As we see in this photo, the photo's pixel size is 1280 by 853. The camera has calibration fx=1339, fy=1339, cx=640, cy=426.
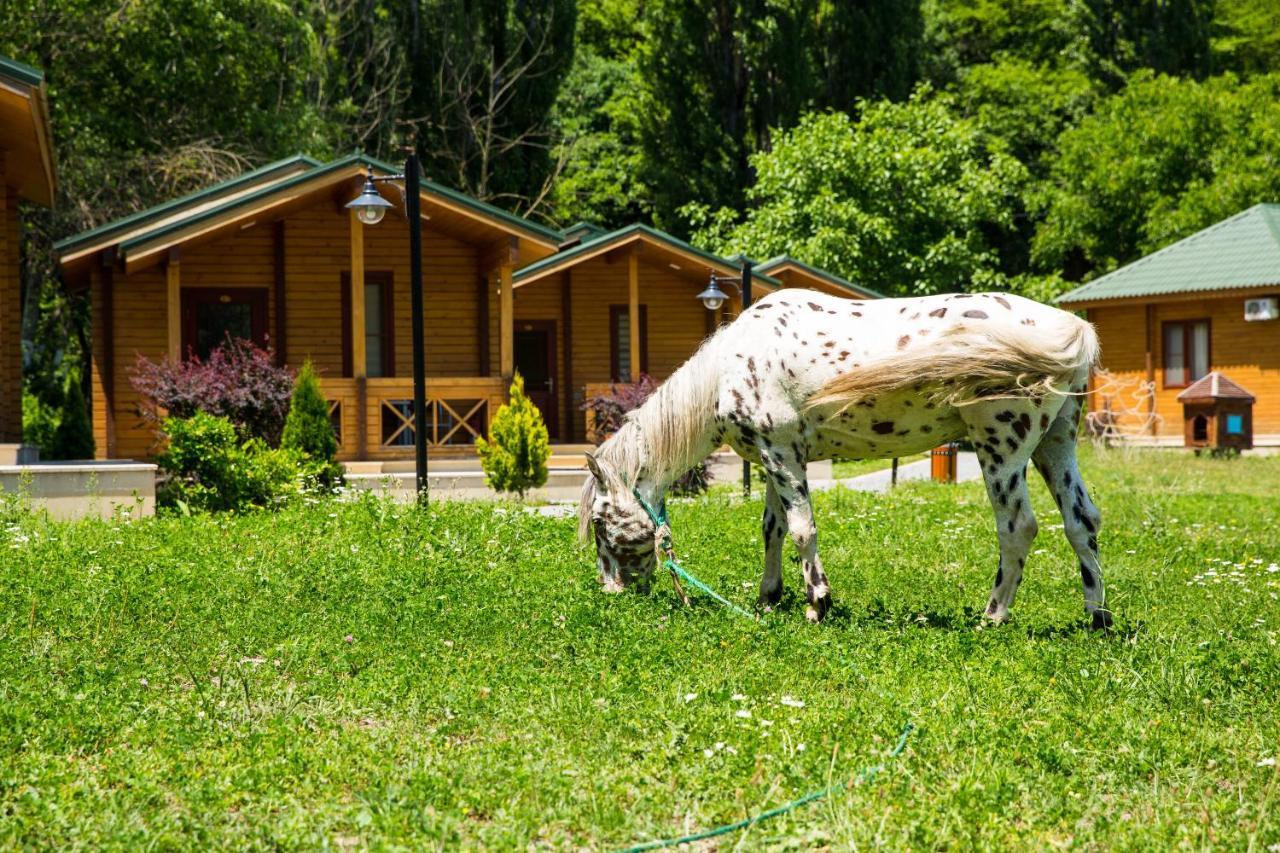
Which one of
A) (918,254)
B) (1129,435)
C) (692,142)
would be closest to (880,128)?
(918,254)

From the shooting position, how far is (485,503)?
1298cm

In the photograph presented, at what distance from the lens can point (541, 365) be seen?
25.5 metres

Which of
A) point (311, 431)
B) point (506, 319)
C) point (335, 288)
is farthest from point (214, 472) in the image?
point (335, 288)

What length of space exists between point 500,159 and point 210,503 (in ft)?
81.3

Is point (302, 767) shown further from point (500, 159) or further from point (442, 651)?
point (500, 159)

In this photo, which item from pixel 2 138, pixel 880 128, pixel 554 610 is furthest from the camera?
pixel 880 128

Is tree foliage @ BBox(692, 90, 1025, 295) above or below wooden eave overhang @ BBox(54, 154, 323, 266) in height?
above

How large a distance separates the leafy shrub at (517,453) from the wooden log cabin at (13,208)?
550cm

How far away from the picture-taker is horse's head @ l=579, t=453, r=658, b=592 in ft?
25.3

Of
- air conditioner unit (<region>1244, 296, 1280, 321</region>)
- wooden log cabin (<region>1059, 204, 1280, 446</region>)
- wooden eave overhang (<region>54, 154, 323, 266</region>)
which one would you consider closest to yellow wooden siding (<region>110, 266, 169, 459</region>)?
wooden eave overhang (<region>54, 154, 323, 266</region>)

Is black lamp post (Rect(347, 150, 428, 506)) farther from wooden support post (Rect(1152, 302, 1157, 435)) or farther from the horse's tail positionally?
wooden support post (Rect(1152, 302, 1157, 435))

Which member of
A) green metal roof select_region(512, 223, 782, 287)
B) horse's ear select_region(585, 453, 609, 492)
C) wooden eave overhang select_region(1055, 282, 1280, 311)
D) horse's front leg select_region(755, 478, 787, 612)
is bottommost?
horse's front leg select_region(755, 478, 787, 612)

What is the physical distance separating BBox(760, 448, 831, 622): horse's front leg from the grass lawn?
172 mm

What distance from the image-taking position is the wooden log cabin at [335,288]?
1911 centimetres
